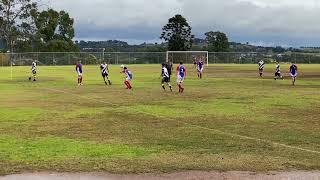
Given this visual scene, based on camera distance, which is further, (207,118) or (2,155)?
(207,118)

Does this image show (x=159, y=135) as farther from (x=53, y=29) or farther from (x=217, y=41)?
(x=217, y=41)

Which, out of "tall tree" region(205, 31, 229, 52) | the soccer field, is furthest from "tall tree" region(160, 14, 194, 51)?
the soccer field

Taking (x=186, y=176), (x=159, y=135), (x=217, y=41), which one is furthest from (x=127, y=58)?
(x=186, y=176)

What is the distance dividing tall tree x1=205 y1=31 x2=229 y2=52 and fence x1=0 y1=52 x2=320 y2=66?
23.5m

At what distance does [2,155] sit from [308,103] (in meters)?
16.9

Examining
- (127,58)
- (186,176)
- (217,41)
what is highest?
(217,41)

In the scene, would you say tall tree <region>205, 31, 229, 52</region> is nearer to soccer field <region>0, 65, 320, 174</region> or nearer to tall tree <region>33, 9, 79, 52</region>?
tall tree <region>33, 9, 79, 52</region>

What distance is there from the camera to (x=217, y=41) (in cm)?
13450

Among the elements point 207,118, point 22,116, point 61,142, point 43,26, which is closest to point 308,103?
point 207,118

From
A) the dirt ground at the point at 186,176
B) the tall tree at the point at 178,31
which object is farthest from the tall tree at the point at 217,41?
the dirt ground at the point at 186,176

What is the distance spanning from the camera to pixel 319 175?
11.1m

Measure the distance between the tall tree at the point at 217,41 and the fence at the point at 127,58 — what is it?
2347 cm

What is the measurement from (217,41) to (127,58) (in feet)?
127

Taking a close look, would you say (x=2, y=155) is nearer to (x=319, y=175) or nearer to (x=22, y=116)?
(x=319, y=175)
